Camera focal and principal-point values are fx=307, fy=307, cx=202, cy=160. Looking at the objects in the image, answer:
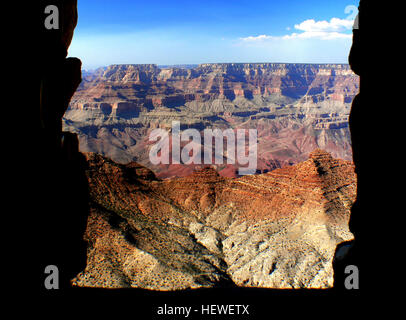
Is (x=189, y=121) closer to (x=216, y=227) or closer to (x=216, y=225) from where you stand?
(x=216, y=225)

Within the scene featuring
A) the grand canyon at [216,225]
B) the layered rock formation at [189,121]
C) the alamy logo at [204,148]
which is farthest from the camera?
the layered rock formation at [189,121]

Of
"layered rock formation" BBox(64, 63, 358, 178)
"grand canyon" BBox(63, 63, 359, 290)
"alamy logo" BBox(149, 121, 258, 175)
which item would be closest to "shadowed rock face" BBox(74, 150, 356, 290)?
"grand canyon" BBox(63, 63, 359, 290)

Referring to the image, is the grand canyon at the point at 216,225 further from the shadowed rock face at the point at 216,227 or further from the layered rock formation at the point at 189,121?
the layered rock formation at the point at 189,121

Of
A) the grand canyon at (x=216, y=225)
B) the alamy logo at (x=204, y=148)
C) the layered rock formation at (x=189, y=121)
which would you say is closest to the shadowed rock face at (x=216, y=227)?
the grand canyon at (x=216, y=225)

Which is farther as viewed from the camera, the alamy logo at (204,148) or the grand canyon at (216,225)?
the alamy logo at (204,148)

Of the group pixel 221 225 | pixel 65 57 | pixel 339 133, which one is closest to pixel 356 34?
pixel 65 57

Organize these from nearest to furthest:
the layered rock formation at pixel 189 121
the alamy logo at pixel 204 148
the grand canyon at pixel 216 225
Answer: the grand canyon at pixel 216 225
the alamy logo at pixel 204 148
the layered rock formation at pixel 189 121
